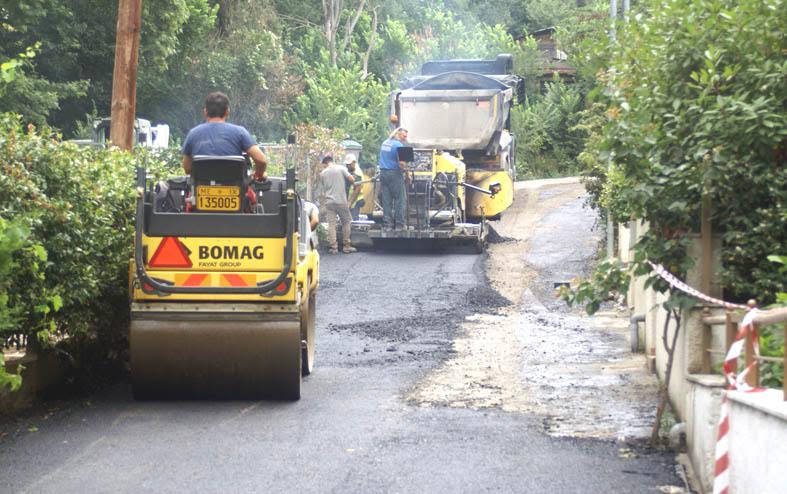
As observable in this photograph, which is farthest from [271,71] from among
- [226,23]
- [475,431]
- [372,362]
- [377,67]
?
[475,431]

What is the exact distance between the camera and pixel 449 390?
427 inches

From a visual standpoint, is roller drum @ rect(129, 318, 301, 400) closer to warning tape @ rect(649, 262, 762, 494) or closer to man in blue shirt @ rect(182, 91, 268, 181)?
man in blue shirt @ rect(182, 91, 268, 181)

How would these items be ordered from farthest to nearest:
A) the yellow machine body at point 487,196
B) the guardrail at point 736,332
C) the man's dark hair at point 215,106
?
the yellow machine body at point 487,196, the man's dark hair at point 215,106, the guardrail at point 736,332

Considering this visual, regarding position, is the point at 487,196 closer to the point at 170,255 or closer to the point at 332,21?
the point at 170,255

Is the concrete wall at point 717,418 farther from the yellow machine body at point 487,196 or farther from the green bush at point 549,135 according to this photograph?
the green bush at point 549,135

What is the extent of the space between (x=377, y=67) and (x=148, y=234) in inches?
1709

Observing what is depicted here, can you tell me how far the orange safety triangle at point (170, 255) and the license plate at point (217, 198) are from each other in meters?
0.39

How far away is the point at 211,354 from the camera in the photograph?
9797 mm

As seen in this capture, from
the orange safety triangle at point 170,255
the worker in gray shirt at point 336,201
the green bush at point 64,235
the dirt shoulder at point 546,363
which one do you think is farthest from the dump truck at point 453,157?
the orange safety triangle at point 170,255

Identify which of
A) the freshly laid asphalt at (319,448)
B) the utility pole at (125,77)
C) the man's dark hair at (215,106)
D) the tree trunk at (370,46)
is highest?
the tree trunk at (370,46)

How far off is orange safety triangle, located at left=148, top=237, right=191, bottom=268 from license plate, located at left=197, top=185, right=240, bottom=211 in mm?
389

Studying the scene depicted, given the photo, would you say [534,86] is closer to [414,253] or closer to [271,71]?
[271,71]

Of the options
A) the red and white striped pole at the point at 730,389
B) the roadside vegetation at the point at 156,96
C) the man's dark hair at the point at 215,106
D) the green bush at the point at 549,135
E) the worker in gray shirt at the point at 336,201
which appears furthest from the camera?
the green bush at the point at 549,135

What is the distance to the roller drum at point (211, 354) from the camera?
32.0 feet
